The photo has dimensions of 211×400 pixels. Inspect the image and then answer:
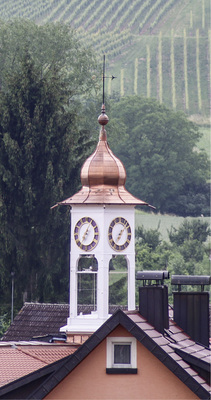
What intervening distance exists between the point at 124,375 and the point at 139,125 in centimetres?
9095

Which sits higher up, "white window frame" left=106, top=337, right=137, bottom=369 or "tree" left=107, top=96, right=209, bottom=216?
"tree" left=107, top=96, right=209, bottom=216

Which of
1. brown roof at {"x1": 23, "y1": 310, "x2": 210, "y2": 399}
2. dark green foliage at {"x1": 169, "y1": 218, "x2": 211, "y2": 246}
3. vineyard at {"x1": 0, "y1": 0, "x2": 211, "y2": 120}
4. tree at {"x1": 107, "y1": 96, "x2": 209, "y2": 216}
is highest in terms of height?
vineyard at {"x1": 0, "y1": 0, "x2": 211, "y2": 120}

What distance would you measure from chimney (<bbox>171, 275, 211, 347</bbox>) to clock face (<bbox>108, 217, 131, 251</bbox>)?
4598 millimetres

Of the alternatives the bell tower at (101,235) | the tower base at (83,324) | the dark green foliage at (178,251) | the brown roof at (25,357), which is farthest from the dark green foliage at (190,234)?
the brown roof at (25,357)

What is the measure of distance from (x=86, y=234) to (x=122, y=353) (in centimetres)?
863

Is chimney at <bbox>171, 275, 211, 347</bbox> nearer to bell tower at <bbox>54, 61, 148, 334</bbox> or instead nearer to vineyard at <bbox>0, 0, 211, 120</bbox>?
bell tower at <bbox>54, 61, 148, 334</bbox>

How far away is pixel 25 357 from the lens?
2719 cm

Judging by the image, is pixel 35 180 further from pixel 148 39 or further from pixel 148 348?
pixel 148 39

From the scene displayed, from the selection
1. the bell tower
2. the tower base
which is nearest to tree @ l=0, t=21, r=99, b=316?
the bell tower

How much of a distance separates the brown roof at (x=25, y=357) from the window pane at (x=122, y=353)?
6.34ft

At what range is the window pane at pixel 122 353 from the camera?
24.7 metres

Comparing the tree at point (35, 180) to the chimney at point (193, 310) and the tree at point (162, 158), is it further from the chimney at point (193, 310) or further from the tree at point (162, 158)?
the tree at point (162, 158)

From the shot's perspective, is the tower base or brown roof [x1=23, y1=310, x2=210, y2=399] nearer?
brown roof [x1=23, y1=310, x2=210, y2=399]

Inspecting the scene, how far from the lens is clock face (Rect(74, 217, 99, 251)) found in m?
33.1
